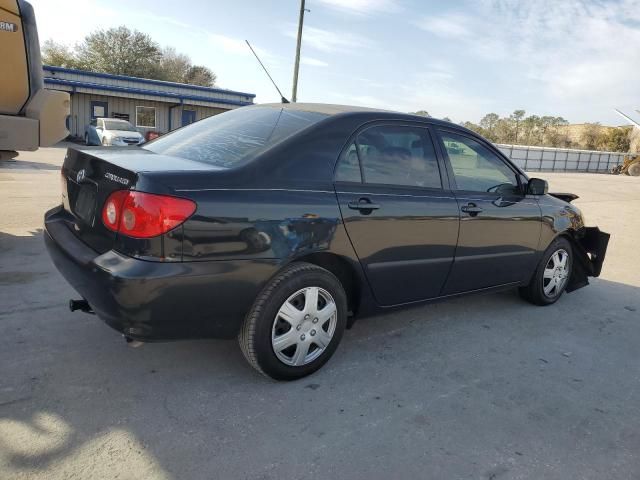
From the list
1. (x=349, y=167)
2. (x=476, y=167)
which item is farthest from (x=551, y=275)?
(x=349, y=167)

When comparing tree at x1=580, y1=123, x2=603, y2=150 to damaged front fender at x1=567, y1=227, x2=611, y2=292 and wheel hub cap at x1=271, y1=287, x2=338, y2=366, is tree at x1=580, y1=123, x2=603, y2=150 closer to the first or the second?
damaged front fender at x1=567, y1=227, x2=611, y2=292

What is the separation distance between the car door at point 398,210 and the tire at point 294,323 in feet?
1.07

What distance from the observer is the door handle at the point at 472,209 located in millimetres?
3674

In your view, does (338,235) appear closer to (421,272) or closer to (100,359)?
(421,272)

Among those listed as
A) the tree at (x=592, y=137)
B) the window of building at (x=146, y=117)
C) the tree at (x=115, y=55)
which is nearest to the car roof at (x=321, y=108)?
the window of building at (x=146, y=117)

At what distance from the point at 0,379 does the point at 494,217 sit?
11.3 ft

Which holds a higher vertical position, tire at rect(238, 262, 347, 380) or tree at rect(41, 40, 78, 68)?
tree at rect(41, 40, 78, 68)

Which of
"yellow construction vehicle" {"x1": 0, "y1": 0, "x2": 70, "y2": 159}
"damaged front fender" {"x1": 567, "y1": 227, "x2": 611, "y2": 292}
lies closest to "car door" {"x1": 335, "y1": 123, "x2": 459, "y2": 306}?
"damaged front fender" {"x1": 567, "y1": 227, "x2": 611, "y2": 292}

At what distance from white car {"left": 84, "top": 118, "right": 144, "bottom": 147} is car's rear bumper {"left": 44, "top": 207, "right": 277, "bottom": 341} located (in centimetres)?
1930

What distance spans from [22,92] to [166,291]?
4469mm

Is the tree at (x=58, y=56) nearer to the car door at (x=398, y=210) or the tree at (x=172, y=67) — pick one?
the tree at (x=172, y=67)

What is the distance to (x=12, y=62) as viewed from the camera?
5461mm

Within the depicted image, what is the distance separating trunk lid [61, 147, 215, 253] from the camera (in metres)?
2.50

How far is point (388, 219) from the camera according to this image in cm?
319
